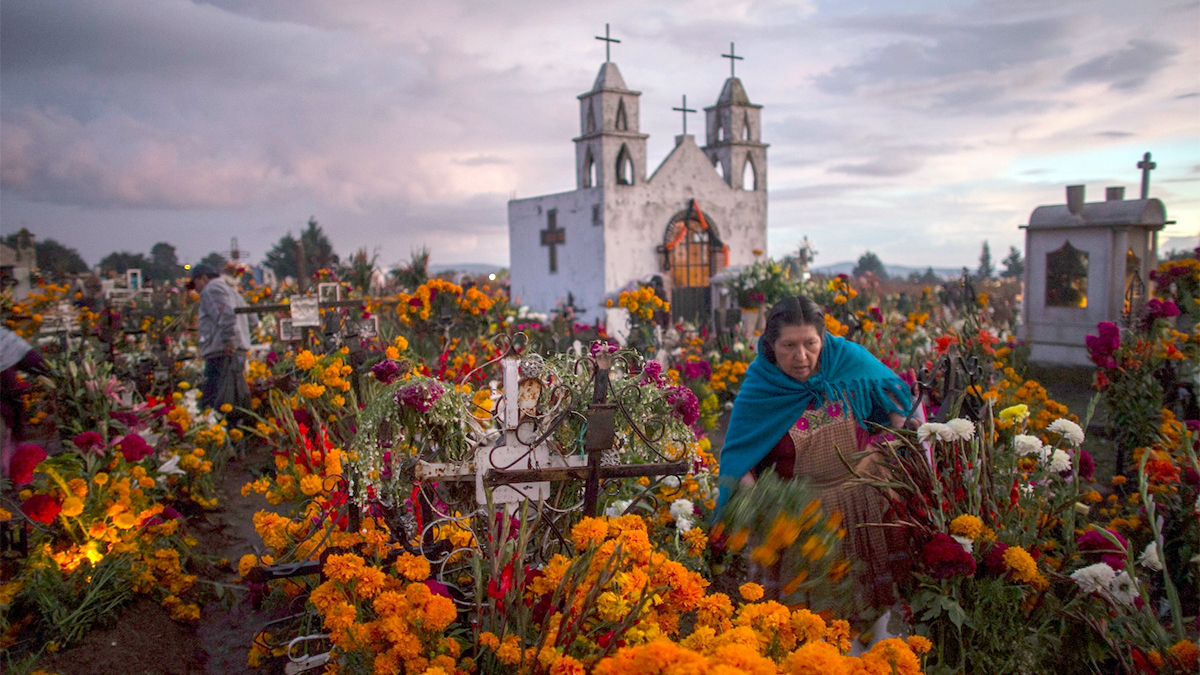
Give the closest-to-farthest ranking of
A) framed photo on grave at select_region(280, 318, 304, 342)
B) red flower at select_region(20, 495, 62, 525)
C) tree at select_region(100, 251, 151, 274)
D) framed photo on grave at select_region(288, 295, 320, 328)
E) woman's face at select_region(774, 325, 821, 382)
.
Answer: woman's face at select_region(774, 325, 821, 382)
red flower at select_region(20, 495, 62, 525)
framed photo on grave at select_region(288, 295, 320, 328)
framed photo on grave at select_region(280, 318, 304, 342)
tree at select_region(100, 251, 151, 274)

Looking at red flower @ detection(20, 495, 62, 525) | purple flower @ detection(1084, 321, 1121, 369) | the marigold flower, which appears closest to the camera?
the marigold flower

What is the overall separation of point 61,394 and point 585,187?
15911 millimetres

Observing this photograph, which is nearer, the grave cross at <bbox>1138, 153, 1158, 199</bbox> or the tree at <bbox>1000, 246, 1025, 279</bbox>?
the grave cross at <bbox>1138, 153, 1158, 199</bbox>

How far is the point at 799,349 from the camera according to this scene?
2.86 meters

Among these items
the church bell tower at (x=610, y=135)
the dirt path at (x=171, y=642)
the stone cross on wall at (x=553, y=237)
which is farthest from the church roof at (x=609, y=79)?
the dirt path at (x=171, y=642)

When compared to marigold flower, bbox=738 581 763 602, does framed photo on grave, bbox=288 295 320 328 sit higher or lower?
higher

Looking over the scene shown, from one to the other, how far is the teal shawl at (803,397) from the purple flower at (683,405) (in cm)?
40

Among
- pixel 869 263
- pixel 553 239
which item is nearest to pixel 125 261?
pixel 553 239

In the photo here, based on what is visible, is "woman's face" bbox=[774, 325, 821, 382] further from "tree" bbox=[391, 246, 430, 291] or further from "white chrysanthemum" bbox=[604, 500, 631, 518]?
"tree" bbox=[391, 246, 430, 291]

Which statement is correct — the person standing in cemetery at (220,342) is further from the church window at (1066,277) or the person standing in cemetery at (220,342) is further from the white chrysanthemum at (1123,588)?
the church window at (1066,277)

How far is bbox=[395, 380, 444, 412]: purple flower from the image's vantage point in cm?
250

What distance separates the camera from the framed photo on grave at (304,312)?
6633 mm

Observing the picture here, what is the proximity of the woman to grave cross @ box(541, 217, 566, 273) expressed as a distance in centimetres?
1825

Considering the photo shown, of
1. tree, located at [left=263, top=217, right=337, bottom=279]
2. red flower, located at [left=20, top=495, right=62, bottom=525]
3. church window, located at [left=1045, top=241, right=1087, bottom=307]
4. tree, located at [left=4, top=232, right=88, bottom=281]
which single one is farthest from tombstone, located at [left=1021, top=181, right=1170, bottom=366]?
tree, located at [left=263, top=217, right=337, bottom=279]
